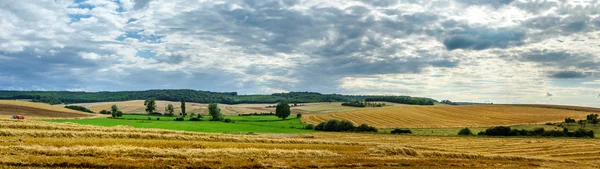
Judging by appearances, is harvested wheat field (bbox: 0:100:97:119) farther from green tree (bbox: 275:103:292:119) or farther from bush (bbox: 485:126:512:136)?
bush (bbox: 485:126:512:136)

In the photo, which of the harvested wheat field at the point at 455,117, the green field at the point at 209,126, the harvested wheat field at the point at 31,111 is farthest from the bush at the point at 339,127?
the harvested wheat field at the point at 31,111

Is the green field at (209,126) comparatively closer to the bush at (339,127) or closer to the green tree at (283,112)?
the bush at (339,127)

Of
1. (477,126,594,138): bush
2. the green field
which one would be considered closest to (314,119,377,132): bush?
the green field

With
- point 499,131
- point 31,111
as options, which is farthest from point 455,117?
point 31,111

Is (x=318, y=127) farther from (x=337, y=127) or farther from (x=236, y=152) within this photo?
(x=236, y=152)

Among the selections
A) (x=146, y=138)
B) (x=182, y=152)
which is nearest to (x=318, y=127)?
(x=146, y=138)

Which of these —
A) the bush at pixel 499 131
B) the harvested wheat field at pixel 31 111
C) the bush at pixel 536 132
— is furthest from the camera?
the harvested wheat field at pixel 31 111

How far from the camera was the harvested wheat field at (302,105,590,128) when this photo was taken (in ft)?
310

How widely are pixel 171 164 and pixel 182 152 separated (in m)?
3.63

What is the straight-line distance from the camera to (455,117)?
349 ft

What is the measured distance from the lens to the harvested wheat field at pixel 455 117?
94375 mm

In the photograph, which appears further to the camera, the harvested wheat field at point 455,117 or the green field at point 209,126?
the harvested wheat field at point 455,117

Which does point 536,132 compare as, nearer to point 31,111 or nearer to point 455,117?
point 455,117

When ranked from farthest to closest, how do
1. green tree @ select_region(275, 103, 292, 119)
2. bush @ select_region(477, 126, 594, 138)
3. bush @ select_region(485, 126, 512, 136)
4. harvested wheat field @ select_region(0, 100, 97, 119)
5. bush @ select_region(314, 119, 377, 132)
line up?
green tree @ select_region(275, 103, 292, 119)
harvested wheat field @ select_region(0, 100, 97, 119)
bush @ select_region(314, 119, 377, 132)
bush @ select_region(485, 126, 512, 136)
bush @ select_region(477, 126, 594, 138)
